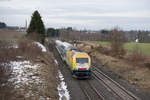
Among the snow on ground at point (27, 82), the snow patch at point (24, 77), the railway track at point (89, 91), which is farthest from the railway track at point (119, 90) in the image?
the snow patch at point (24, 77)

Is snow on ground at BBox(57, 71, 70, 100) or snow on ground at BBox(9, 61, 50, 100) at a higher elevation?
snow on ground at BBox(9, 61, 50, 100)

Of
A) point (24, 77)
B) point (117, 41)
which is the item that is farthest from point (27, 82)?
point (117, 41)

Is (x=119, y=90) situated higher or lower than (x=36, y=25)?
lower

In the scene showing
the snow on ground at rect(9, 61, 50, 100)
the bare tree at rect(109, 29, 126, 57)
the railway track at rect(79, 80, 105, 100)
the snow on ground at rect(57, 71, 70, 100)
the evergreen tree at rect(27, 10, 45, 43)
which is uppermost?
→ the evergreen tree at rect(27, 10, 45, 43)

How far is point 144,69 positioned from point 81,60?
9.14m

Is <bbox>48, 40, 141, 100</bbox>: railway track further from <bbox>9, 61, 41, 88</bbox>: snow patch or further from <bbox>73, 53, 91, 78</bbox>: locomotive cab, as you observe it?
<bbox>9, 61, 41, 88</bbox>: snow patch

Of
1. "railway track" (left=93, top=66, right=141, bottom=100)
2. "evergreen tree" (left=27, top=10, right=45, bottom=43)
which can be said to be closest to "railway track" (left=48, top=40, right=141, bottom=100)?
"railway track" (left=93, top=66, right=141, bottom=100)

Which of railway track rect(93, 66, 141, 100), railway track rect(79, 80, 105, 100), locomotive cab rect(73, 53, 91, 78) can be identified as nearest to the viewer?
railway track rect(79, 80, 105, 100)

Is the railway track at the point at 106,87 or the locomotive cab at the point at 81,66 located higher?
the locomotive cab at the point at 81,66

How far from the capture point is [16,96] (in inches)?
392

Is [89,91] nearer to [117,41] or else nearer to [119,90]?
[119,90]

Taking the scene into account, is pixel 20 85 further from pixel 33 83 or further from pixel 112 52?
pixel 112 52

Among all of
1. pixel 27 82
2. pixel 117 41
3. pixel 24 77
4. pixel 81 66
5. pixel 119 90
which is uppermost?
pixel 117 41

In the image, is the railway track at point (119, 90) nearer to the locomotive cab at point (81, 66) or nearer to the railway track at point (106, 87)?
the railway track at point (106, 87)
